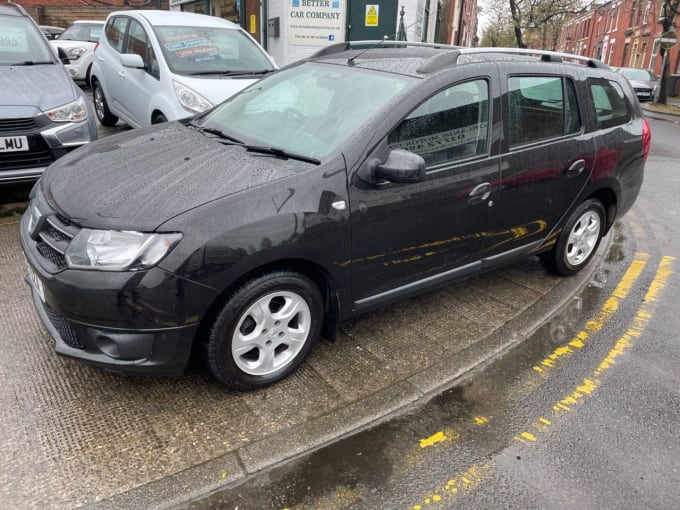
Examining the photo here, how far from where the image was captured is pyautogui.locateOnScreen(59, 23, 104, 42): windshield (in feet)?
43.4

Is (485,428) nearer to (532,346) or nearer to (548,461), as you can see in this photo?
(548,461)

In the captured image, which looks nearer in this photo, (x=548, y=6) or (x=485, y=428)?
(x=485, y=428)

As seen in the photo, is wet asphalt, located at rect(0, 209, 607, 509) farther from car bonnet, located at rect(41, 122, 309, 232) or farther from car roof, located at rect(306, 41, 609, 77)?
car roof, located at rect(306, 41, 609, 77)

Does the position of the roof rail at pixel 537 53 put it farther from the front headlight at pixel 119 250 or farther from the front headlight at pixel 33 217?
the front headlight at pixel 33 217

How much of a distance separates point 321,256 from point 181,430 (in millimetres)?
1099

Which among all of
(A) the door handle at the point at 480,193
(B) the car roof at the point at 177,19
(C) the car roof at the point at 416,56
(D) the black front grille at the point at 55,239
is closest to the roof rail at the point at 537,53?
(C) the car roof at the point at 416,56

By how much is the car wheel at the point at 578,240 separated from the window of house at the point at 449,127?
4.49ft

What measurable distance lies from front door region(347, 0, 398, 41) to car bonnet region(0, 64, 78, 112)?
28.1ft

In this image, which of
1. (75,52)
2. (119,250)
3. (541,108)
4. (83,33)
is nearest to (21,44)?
(119,250)

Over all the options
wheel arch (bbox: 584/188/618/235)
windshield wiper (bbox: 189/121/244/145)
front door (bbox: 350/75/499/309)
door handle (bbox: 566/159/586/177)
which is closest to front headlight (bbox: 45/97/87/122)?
windshield wiper (bbox: 189/121/244/145)

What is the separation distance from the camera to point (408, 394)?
2941 mm

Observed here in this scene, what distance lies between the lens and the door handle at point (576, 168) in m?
3.90

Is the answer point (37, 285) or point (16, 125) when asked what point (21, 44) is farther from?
point (37, 285)

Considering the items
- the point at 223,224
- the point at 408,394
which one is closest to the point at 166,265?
the point at 223,224
